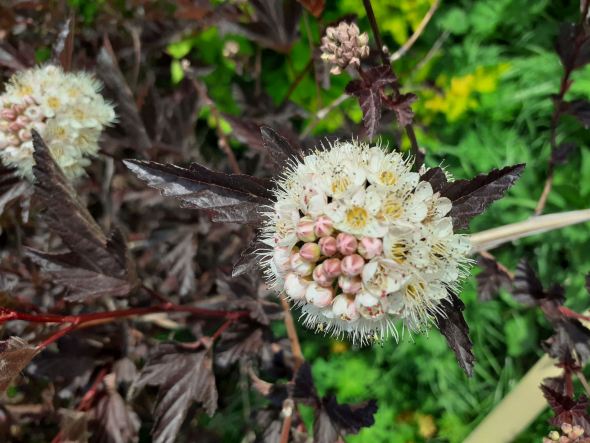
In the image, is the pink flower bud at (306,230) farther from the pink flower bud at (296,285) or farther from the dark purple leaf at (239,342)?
the dark purple leaf at (239,342)

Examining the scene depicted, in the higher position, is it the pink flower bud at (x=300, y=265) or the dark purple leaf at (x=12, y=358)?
the pink flower bud at (x=300, y=265)

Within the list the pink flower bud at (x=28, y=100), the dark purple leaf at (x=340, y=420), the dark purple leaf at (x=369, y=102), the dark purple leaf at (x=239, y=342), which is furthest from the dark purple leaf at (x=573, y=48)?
the pink flower bud at (x=28, y=100)

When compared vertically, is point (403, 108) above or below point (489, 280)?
above

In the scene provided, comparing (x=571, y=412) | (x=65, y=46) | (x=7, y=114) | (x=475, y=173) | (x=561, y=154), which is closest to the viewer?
(x=571, y=412)

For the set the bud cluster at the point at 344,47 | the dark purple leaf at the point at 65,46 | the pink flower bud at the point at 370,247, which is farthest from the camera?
the dark purple leaf at the point at 65,46

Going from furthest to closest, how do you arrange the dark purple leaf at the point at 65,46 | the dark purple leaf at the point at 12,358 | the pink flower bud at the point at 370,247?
the dark purple leaf at the point at 65,46 < the dark purple leaf at the point at 12,358 < the pink flower bud at the point at 370,247

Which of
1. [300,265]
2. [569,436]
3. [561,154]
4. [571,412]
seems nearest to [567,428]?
[569,436]

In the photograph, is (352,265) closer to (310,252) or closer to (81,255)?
(310,252)
